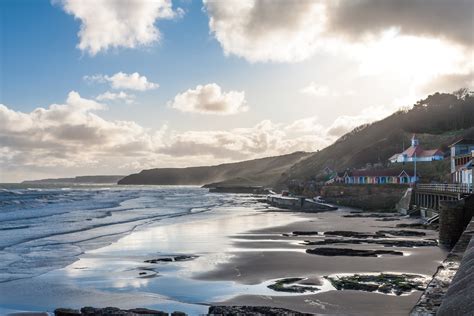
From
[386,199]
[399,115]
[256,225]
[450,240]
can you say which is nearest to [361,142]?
[399,115]

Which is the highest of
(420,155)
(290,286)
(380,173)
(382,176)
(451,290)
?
(420,155)

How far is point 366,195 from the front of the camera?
69125 mm

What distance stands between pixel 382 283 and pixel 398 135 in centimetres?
14499

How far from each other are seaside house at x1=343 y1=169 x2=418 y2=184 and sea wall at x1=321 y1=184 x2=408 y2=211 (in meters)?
14.1

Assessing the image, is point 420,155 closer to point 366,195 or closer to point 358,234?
point 366,195

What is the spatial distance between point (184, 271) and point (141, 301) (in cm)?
507

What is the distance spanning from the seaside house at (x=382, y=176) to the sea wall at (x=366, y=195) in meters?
14.1

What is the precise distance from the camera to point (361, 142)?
611 feet

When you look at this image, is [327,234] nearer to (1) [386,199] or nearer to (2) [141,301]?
(2) [141,301]

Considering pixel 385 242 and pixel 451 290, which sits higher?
pixel 451 290

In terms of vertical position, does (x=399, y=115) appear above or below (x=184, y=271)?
above

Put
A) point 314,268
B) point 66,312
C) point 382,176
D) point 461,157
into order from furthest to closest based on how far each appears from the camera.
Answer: point 382,176, point 461,157, point 314,268, point 66,312

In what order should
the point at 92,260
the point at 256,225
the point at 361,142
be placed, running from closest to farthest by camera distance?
1. the point at 92,260
2. the point at 256,225
3. the point at 361,142

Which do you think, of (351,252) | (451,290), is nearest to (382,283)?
(451,290)
